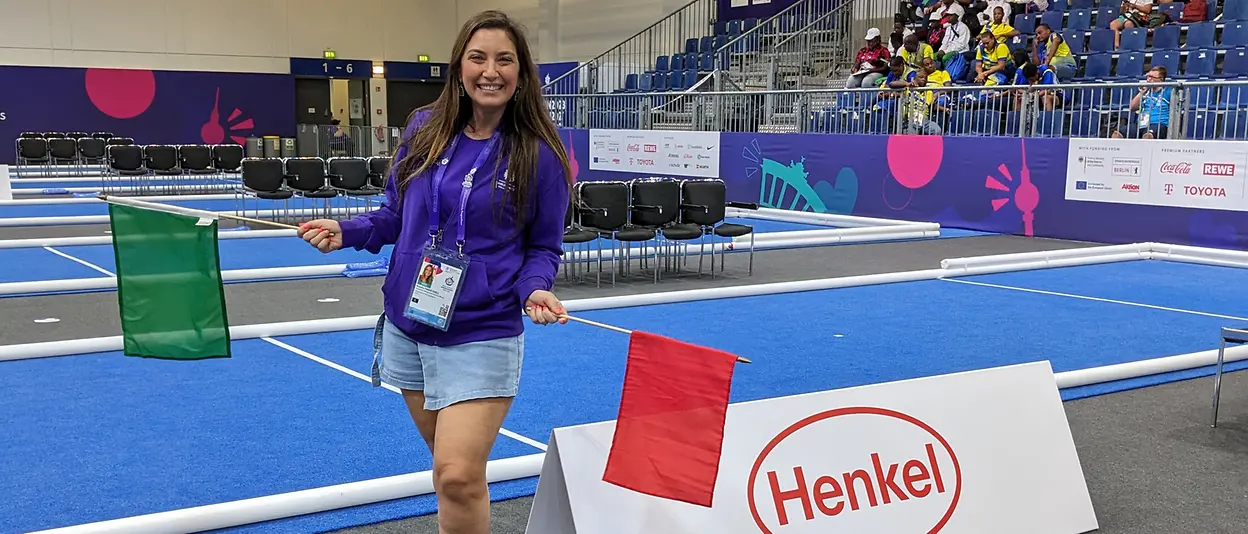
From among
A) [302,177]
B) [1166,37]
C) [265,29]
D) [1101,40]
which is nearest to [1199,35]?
[1166,37]

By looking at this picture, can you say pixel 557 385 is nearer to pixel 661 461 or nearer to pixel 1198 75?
pixel 661 461

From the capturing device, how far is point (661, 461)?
251 centimetres

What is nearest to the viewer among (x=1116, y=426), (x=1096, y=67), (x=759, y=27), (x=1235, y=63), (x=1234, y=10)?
(x=1116, y=426)

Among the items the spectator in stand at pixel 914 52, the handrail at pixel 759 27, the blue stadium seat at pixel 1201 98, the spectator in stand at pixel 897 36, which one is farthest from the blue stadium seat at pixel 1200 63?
the handrail at pixel 759 27

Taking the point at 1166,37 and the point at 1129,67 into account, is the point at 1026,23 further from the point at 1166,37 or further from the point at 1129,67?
the point at 1166,37

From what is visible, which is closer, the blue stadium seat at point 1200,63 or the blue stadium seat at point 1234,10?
the blue stadium seat at point 1200,63

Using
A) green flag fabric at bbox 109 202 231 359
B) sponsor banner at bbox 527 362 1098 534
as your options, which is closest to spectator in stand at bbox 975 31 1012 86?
sponsor banner at bbox 527 362 1098 534

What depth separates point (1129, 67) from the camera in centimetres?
1381

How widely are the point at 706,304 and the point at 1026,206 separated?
622 cm

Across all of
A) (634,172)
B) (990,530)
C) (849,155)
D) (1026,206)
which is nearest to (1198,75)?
(1026,206)

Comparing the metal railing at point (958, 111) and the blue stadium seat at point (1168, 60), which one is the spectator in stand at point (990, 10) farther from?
the metal railing at point (958, 111)

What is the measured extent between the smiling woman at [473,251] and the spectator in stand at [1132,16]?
1380 centimetres

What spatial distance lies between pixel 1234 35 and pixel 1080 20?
2432 mm

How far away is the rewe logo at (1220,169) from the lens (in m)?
10.5
